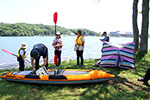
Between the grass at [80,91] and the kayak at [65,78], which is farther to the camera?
the kayak at [65,78]

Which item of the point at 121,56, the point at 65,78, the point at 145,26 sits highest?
the point at 145,26

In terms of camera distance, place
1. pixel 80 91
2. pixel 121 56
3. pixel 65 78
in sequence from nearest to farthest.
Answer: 1. pixel 80 91
2. pixel 65 78
3. pixel 121 56

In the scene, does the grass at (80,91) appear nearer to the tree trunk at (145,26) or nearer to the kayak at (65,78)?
the kayak at (65,78)

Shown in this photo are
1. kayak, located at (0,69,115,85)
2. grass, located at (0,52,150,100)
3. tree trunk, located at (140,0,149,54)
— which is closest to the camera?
grass, located at (0,52,150,100)

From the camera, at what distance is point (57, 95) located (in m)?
3.81

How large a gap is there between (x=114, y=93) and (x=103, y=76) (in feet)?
2.29

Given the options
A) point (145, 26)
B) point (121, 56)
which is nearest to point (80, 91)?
point (121, 56)

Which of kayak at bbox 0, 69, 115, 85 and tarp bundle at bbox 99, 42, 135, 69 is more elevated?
tarp bundle at bbox 99, 42, 135, 69

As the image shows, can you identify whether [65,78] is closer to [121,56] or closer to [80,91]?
[80,91]

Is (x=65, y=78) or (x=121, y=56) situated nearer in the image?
(x=65, y=78)

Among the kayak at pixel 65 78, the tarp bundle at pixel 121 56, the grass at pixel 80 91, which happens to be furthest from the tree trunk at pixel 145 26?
the kayak at pixel 65 78

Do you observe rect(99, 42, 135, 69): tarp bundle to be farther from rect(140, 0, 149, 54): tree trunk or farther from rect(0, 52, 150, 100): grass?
rect(140, 0, 149, 54): tree trunk

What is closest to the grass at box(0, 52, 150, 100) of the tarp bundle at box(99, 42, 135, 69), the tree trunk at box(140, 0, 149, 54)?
the tarp bundle at box(99, 42, 135, 69)

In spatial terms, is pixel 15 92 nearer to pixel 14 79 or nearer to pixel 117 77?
pixel 14 79
